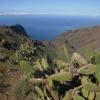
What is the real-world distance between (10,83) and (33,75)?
368 cm

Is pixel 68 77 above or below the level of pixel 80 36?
above

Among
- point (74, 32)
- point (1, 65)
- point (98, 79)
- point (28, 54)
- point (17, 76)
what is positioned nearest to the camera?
point (98, 79)

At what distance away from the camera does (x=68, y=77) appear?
229 inches

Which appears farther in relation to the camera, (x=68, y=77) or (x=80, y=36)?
(x=80, y=36)

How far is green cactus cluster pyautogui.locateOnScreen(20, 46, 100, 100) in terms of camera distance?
5665mm

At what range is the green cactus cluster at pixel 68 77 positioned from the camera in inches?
223

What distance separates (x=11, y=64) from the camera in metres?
12.2

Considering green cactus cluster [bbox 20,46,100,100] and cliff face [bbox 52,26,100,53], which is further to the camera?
cliff face [bbox 52,26,100,53]

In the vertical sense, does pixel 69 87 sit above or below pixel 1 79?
above

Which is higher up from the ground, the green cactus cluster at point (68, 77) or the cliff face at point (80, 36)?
the green cactus cluster at point (68, 77)

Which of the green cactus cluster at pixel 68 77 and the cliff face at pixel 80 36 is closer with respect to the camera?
the green cactus cluster at pixel 68 77

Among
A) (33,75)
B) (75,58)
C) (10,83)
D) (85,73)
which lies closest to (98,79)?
(85,73)

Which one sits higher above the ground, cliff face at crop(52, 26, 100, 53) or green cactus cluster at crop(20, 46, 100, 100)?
green cactus cluster at crop(20, 46, 100, 100)

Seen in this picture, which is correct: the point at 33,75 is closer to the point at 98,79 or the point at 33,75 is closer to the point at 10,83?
the point at 98,79
